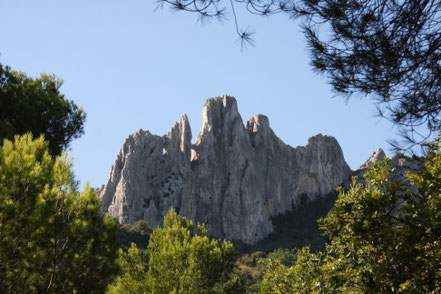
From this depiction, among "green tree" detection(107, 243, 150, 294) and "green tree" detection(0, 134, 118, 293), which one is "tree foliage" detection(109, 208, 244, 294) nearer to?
"green tree" detection(107, 243, 150, 294)

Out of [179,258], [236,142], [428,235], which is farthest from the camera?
[236,142]

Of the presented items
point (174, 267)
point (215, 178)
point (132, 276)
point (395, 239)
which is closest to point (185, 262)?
point (174, 267)

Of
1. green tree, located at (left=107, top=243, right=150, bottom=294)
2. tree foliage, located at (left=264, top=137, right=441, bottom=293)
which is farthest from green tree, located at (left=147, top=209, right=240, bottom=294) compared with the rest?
tree foliage, located at (left=264, top=137, right=441, bottom=293)

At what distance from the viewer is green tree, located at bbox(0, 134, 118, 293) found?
809 centimetres

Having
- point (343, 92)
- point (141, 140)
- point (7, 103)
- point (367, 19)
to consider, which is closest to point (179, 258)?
point (7, 103)

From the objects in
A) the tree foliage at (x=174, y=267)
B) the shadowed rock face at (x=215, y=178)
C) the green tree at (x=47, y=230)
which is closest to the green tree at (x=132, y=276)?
the tree foliage at (x=174, y=267)

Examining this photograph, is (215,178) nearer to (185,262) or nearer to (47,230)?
(185,262)

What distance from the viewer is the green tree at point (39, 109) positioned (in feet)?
49.2

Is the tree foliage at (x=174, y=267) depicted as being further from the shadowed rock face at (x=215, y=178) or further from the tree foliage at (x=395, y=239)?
the shadowed rock face at (x=215, y=178)

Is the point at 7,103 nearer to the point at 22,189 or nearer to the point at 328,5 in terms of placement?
the point at 22,189

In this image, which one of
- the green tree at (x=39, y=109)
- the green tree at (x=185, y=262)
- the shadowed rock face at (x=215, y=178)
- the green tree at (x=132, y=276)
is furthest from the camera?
the shadowed rock face at (x=215, y=178)

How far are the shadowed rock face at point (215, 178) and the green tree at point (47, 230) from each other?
93.8 m

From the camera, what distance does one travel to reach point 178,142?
378ft

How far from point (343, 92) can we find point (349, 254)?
10.8ft
